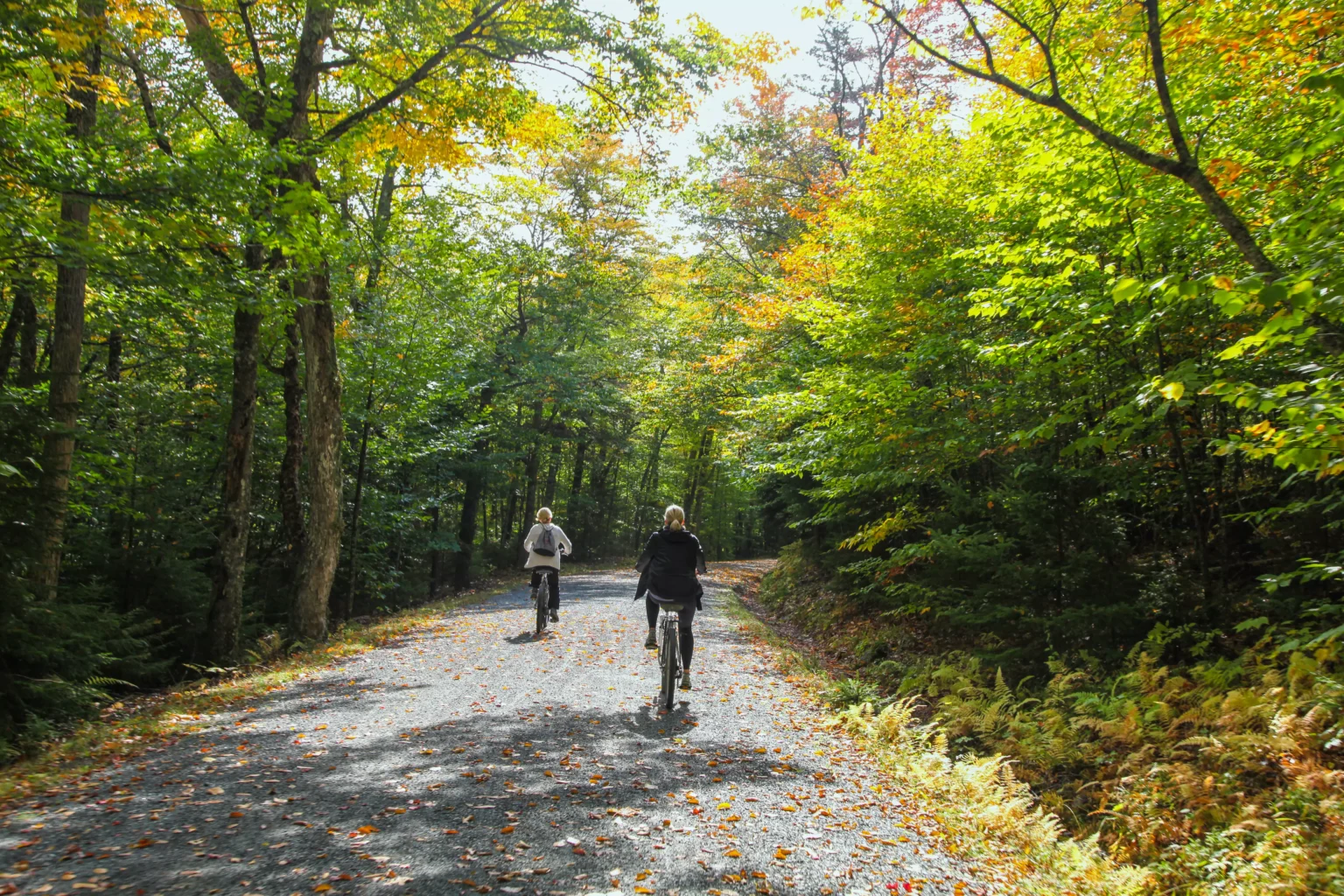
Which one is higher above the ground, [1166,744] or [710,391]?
[710,391]

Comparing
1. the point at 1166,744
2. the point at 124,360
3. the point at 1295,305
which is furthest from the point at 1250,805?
the point at 124,360

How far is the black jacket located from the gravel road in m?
1.20

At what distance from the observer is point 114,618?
799 centimetres

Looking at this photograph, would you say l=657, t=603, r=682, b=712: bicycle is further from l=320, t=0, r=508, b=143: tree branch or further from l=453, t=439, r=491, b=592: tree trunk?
l=453, t=439, r=491, b=592: tree trunk

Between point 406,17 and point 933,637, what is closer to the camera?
point 406,17

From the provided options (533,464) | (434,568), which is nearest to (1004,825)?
(434,568)

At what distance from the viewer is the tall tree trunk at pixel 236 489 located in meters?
10.5

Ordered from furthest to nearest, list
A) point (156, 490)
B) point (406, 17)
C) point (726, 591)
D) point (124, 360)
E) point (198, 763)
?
point (726, 591), point (124, 360), point (156, 490), point (406, 17), point (198, 763)

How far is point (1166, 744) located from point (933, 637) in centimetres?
556

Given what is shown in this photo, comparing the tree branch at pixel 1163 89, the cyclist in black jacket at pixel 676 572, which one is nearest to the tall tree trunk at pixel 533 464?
the cyclist in black jacket at pixel 676 572

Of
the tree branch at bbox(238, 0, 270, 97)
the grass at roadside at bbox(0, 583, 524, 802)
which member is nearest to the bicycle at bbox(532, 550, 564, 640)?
the grass at roadside at bbox(0, 583, 524, 802)

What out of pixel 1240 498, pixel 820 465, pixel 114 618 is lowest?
pixel 114 618

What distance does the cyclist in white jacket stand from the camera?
454 inches

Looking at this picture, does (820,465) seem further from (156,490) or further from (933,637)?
(156,490)
